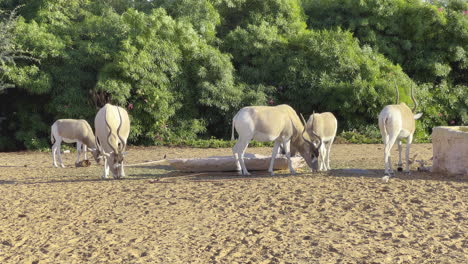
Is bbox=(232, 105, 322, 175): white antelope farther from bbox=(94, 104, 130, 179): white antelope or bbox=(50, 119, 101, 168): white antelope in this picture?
bbox=(50, 119, 101, 168): white antelope

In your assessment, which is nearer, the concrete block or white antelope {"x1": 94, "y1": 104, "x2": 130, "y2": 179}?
the concrete block

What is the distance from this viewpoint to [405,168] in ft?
31.6

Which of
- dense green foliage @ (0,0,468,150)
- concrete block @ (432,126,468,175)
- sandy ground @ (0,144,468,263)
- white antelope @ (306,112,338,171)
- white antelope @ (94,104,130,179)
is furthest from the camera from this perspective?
dense green foliage @ (0,0,468,150)

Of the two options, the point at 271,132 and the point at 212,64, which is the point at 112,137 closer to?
the point at 271,132

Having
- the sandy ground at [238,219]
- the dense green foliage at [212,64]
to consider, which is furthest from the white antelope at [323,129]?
the dense green foliage at [212,64]

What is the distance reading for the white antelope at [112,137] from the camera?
9.09m

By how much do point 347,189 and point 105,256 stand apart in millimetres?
3757

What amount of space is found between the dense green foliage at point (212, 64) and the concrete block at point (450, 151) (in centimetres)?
848

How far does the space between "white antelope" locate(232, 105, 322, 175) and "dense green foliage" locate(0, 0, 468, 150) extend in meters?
7.41

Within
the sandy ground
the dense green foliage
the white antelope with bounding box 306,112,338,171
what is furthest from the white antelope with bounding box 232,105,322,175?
the dense green foliage

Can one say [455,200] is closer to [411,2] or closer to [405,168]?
[405,168]

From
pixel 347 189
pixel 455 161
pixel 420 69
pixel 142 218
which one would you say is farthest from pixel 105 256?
pixel 420 69

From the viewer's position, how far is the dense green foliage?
665 inches

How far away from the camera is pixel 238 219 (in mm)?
5859
